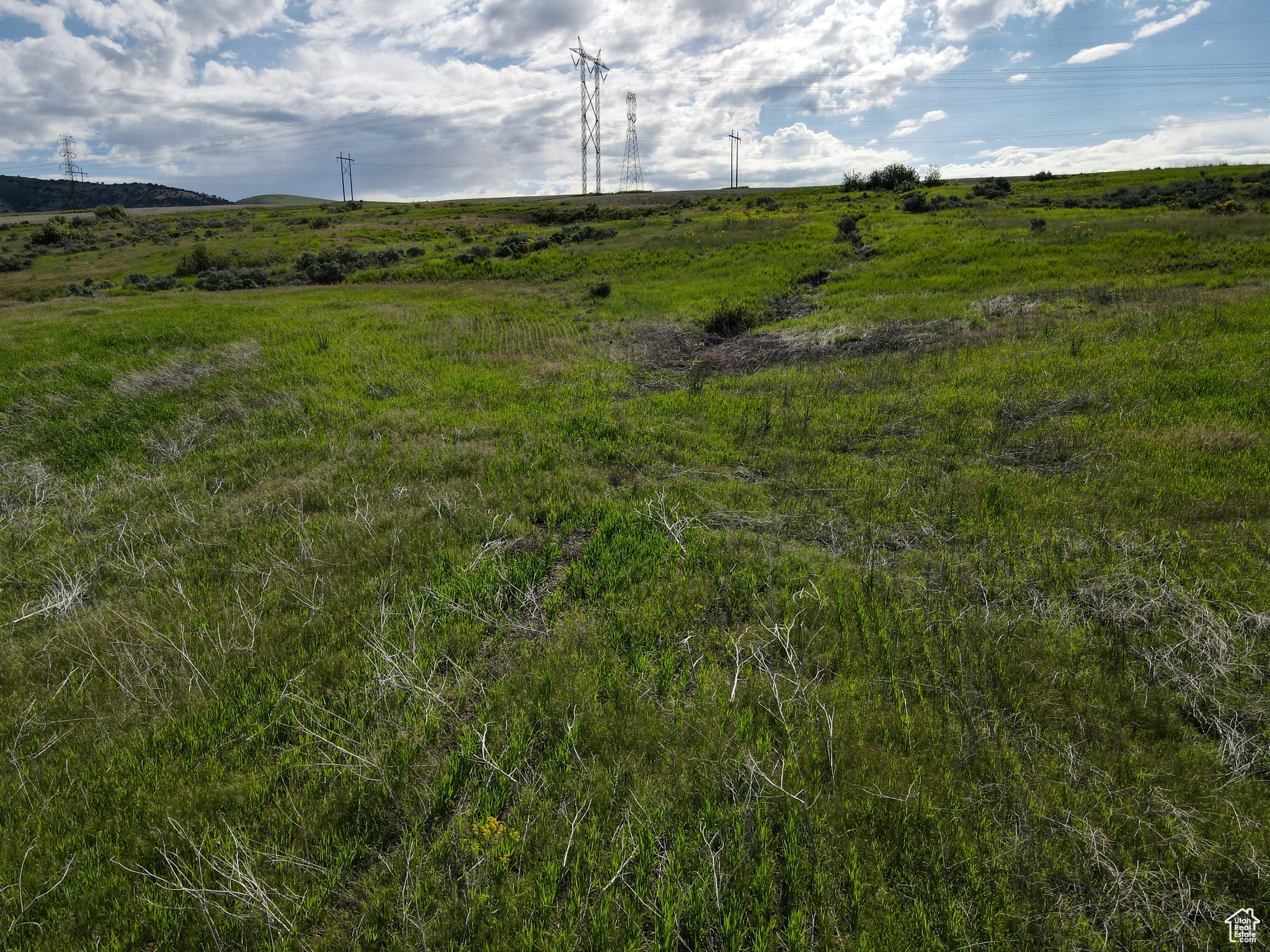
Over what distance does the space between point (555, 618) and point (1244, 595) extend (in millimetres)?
5922

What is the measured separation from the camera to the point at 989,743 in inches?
134

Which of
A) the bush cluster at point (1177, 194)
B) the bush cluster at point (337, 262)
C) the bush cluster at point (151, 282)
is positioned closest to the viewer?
the bush cluster at point (1177, 194)

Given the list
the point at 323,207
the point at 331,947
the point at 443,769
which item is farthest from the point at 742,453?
the point at 323,207

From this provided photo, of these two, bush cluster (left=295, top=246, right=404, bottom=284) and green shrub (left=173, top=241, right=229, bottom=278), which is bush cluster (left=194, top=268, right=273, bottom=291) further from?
green shrub (left=173, top=241, right=229, bottom=278)

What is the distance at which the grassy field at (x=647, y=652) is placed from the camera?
2.64 metres

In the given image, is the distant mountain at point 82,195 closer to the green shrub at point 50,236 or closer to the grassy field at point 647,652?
the green shrub at point 50,236

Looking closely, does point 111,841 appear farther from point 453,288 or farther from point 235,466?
point 453,288

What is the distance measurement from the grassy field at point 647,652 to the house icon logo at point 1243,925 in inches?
1.9

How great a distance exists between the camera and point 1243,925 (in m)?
2.47

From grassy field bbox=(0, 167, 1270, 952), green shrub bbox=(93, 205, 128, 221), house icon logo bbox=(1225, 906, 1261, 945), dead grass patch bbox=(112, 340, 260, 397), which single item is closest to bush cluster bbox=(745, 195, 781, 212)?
grassy field bbox=(0, 167, 1270, 952)

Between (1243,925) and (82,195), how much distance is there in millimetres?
224653

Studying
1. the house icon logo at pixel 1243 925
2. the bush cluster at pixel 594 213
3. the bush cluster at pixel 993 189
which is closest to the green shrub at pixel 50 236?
the bush cluster at pixel 594 213

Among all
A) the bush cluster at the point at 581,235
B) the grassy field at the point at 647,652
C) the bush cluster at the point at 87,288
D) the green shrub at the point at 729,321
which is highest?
the bush cluster at the point at 581,235

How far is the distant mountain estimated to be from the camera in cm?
14138
